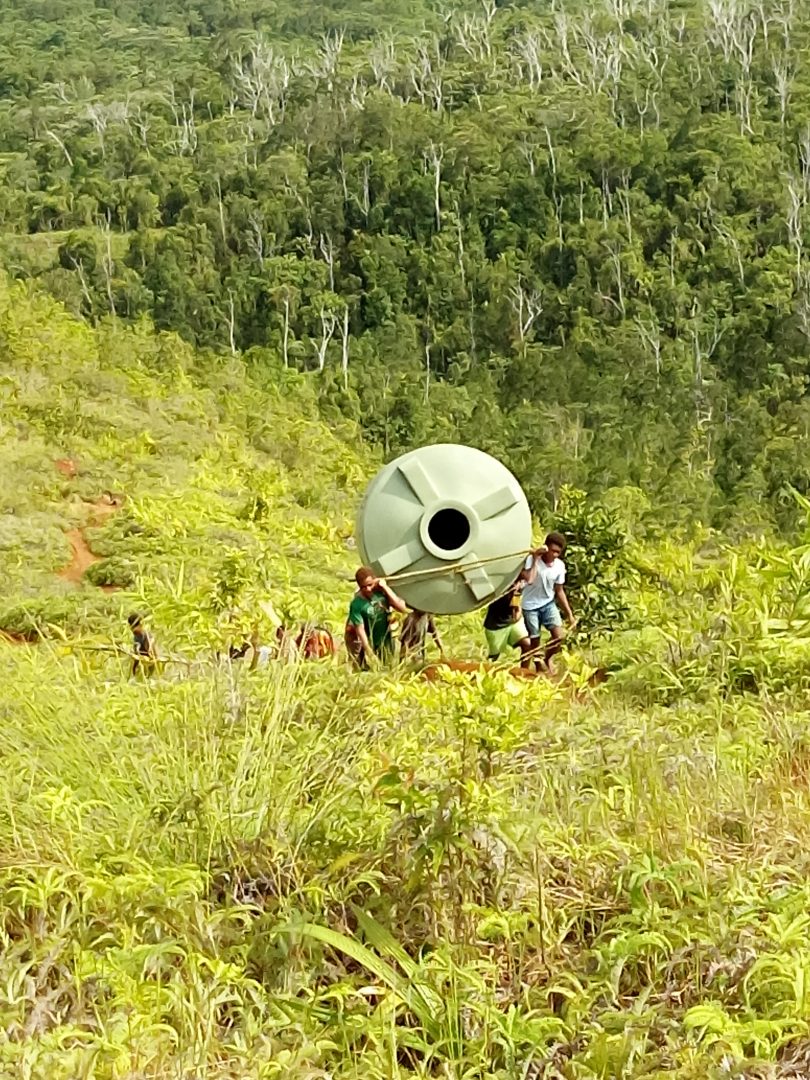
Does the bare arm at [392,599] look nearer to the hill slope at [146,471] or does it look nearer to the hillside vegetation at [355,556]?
the hill slope at [146,471]

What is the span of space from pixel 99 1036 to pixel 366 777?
0.84 meters

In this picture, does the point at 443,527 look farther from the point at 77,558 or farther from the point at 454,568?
the point at 77,558

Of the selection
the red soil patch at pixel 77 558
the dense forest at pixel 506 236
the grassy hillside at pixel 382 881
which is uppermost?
the grassy hillside at pixel 382 881

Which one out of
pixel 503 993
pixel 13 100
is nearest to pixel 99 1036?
pixel 503 993

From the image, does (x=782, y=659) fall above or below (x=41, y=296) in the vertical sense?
above

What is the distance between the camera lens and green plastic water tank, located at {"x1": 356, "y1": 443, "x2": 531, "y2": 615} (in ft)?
18.4

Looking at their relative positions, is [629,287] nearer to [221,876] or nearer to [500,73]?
[500,73]

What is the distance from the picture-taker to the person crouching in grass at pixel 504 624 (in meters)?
6.00

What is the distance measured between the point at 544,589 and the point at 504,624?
0.99 feet

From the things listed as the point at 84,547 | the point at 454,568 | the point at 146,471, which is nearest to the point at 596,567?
the point at 454,568

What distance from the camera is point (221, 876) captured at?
8.33 feet

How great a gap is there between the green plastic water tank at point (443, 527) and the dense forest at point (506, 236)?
18972mm

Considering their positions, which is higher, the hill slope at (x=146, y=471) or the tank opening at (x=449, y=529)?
the tank opening at (x=449, y=529)

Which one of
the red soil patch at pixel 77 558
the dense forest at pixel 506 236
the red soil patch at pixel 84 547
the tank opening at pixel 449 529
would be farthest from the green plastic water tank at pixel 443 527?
the dense forest at pixel 506 236
